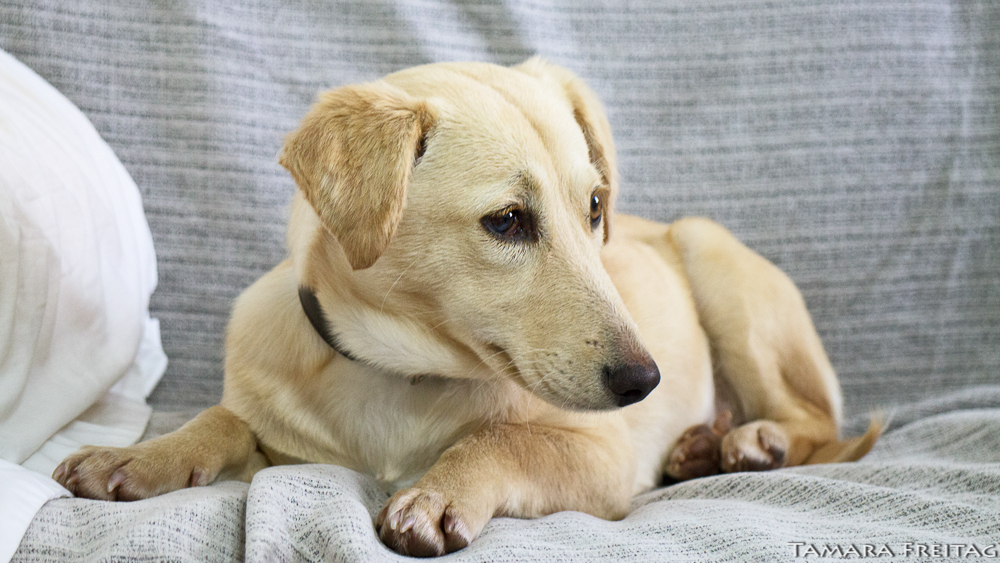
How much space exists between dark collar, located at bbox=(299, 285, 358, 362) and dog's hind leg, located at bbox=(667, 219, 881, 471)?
3.58 ft

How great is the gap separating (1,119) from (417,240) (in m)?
0.94

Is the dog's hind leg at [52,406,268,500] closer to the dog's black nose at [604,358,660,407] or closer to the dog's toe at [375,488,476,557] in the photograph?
the dog's toe at [375,488,476,557]

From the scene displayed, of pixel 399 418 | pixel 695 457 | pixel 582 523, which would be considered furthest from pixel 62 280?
pixel 695 457

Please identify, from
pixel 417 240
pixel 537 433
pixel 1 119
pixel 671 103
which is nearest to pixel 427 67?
pixel 417 240

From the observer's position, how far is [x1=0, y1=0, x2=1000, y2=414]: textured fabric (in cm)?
220

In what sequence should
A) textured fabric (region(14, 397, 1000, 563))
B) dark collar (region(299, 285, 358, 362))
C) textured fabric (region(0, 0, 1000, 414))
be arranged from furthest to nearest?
textured fabric (region(0, 0, 1000, 414)) < dark collar (region(299, 285, 358, 362)) < textured fabric (region(14, 397, 1000, 563))

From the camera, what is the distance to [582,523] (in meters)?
1.20

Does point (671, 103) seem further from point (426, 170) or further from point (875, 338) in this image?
point (426, 170)

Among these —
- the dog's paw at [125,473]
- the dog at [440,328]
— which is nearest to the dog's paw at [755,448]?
the dog at [440,328]

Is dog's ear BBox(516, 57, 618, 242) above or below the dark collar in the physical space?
above

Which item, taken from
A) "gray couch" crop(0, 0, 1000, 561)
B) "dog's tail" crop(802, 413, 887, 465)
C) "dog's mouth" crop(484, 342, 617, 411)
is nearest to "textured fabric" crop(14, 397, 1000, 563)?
"dog's mouth" crop(484, 342, 617, 411)

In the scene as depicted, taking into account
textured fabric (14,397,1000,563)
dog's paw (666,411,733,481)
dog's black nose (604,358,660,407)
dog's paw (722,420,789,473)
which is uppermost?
dog's black nose (604,358,660,407)

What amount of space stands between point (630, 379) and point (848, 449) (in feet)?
3.26

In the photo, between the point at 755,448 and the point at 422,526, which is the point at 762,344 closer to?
the point at 755,448
